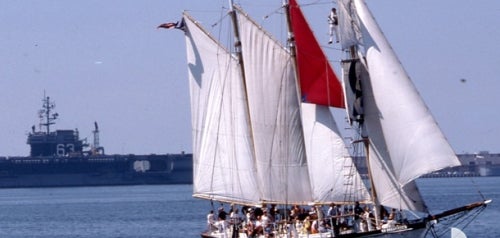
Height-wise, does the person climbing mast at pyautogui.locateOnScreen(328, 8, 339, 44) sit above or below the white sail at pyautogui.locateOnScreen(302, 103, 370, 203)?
above

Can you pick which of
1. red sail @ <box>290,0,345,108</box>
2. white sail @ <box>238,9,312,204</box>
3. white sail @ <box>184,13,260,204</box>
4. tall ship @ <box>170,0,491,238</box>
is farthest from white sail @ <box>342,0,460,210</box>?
white sail @ <box>184,13,260,204</box>

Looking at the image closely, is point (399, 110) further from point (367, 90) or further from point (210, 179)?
point (210, 179)

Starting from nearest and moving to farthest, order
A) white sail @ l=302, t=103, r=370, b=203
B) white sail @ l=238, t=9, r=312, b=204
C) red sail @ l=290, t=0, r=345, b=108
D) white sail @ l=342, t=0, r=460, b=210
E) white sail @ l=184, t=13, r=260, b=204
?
1. white sail @ l=342, t=0, r=460, b=210
2. white sail @ l=302, t=103, r=370, b=203
3. red sail @ l=290, t=0, r=345, b=108
4. white sail @ l=238, t=9, r=312, b=204
5. white sail @ l=184, t=13, r=260, b=204

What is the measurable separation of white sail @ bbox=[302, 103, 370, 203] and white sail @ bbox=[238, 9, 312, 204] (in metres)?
0.78

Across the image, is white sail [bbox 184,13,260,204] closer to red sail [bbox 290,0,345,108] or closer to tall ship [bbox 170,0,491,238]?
tall ship [bbox 170,0,491,238]

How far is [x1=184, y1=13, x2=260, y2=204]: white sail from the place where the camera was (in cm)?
5284

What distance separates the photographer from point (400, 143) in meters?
45.4

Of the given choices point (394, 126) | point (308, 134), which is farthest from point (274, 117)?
point (394, 126)

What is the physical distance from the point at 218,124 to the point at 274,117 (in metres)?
3.22

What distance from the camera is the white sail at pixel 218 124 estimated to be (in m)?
52.8

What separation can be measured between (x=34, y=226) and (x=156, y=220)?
8.33 metres

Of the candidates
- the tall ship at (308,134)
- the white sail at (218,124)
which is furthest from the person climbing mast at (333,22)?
the white sail at (218,124)

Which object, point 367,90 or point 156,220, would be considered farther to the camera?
point 156,220

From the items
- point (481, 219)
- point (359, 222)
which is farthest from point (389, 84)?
point (481, 219)
